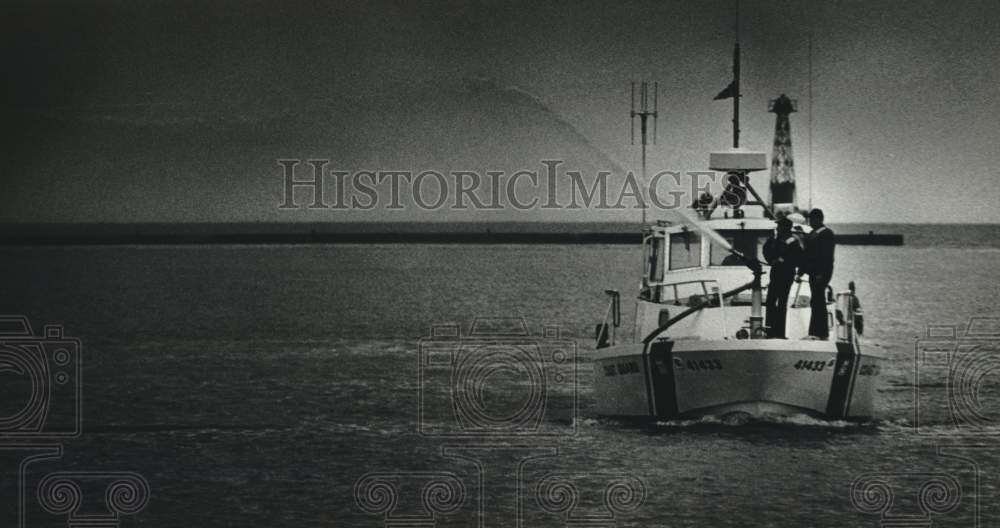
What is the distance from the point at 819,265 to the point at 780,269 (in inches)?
22.0

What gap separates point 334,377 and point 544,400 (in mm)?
7659

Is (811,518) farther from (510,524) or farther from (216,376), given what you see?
(216,376)

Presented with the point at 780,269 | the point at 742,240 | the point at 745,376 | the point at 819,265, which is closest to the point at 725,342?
the point at 745,376

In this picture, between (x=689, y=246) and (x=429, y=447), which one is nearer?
(x=689, y=246)

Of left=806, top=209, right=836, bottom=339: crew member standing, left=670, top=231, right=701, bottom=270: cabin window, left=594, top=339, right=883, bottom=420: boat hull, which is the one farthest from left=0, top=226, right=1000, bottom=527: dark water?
left=670, top=231, right=701, bottom=270: cabin window

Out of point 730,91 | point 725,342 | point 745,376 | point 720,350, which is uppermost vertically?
point 730,91

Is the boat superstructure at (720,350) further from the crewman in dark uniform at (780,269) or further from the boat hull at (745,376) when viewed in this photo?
the crewman in dark uniform at (780,269)

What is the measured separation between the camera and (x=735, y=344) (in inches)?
904

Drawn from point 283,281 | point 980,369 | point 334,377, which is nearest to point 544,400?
point 334,377

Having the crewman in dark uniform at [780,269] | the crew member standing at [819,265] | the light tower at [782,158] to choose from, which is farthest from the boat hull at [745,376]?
the light tower at [782,158]

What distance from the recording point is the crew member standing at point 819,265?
2339cm

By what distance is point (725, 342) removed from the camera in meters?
23.0

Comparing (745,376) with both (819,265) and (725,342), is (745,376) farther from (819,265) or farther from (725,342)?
(819,265)

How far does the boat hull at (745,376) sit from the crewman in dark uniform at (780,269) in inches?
28.5
